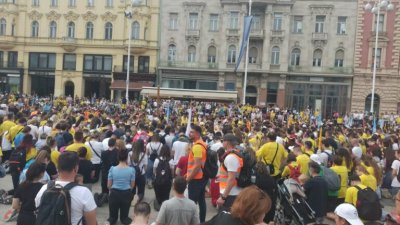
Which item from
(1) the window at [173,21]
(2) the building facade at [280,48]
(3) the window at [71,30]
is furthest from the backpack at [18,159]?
(3) the window at [71,30]

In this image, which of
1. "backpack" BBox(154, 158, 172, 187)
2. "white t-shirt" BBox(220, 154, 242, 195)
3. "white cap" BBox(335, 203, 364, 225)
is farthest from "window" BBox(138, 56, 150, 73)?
"white cap" BBox(335, 203, 364, 225)

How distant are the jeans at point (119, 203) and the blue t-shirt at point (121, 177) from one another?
4.0 inches

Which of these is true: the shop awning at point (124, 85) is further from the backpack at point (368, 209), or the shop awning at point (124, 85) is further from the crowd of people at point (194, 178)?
the backpack at point (368, 209)

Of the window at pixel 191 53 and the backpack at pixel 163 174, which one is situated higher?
the window at pixel 191 53

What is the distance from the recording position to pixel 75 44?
47.7m

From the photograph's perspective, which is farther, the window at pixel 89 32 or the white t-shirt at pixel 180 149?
the window at pixel 89 32

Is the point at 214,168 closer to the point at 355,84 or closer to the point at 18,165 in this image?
the point at 18,165

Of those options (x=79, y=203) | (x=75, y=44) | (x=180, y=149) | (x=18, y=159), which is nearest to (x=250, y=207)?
(x=79, y=203)

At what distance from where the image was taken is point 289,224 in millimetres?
8281

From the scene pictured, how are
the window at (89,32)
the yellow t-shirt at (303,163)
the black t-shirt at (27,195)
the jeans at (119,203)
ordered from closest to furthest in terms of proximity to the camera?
the black t-shirt at (27,195) < the jeans at (119,203) < the yellow t-shirt at (303,163) < the window at (89,32)

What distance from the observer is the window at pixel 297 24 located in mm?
44000

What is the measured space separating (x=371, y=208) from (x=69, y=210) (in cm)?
360

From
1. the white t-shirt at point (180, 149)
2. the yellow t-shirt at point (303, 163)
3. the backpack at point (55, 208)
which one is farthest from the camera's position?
the white t-shirt at point (180, 149)

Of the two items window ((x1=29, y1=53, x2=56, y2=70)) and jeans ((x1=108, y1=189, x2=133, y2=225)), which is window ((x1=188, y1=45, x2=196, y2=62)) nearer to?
window ((x1=29, y1=53, x2=56, y2=70))
